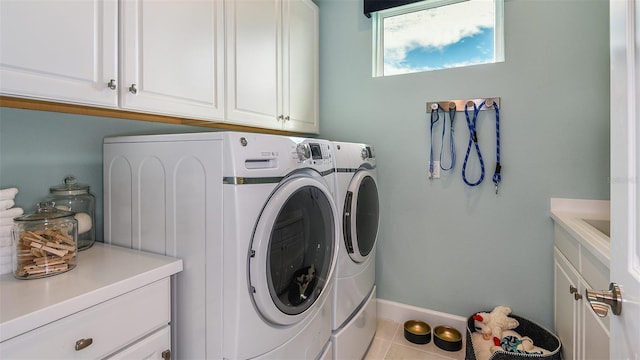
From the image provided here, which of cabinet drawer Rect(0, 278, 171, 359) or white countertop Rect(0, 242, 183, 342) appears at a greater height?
white countertop Rect(0, 242, 183, 342)

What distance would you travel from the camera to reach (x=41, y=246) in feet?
3.25

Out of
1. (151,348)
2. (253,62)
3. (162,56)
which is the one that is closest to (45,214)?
(151,348)

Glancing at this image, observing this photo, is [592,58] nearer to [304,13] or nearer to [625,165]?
[625,165]

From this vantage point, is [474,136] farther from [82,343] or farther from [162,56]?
[82,343]

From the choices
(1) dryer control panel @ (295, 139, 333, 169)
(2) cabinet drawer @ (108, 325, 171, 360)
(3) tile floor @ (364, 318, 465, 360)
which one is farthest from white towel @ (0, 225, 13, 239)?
(3) tile floor @ (364, 318, 465, 360)

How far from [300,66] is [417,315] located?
78.0 inches

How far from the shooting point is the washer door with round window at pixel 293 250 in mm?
1060

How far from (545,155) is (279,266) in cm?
174

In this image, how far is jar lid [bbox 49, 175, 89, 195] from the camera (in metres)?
1.27

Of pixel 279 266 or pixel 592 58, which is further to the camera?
pixel 592 58

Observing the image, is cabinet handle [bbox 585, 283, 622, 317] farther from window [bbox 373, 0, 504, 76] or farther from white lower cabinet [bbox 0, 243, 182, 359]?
window [bbox 373, 0, 504, 76]

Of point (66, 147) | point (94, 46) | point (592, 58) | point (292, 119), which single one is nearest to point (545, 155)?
point (592, 58)

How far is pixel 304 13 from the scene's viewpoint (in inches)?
89.4

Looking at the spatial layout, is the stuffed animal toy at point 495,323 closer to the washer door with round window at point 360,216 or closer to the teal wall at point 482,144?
the teal wall at point 482,144
